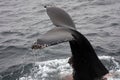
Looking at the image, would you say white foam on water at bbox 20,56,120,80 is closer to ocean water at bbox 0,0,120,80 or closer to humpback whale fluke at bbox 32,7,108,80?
ocean water at bbox 0,0,120,80

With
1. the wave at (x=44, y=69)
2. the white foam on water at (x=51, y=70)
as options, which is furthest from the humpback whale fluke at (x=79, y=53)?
the wave at (x=44, y=69)

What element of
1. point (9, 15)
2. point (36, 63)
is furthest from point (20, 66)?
point (9, 15)

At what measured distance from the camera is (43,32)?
38.3ft

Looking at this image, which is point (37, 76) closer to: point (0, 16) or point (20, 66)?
point (20, 66)

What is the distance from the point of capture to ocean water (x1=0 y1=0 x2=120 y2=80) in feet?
27.0

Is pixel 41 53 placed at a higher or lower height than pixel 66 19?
lower

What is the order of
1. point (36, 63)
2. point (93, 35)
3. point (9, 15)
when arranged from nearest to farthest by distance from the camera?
point (36, 63)
point (93, 35)
point (9, 15)

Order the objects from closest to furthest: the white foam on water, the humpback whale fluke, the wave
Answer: the humpback whale fluke < the white foam on water < the wave

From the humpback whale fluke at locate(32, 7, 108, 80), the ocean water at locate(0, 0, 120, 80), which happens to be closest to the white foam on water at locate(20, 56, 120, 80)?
the ocean water at locate(0, 0, 120, 80)

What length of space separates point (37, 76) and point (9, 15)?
24.6 feet

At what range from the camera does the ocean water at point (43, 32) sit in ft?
27.0

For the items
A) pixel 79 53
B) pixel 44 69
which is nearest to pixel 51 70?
pixel 44 69

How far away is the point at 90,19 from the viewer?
12727 millimetres

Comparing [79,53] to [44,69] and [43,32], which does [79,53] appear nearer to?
[44,69]
